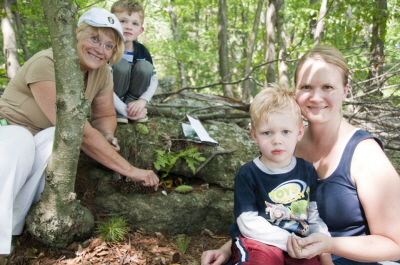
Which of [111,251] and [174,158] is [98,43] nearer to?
[174,158]

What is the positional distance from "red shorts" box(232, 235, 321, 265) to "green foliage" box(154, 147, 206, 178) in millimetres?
1708

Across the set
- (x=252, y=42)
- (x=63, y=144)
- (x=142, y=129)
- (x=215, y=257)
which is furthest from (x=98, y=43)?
(x=252, y=42)

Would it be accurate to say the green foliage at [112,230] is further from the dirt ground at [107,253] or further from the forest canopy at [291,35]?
the forest canopy at [291,35]

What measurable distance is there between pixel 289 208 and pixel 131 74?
9.56 feet

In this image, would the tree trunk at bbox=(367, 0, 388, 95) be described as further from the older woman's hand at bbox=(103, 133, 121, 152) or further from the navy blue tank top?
the older woman's hand at bbox=(103, 133, 121, 152)

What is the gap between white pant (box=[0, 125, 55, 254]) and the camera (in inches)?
94.9

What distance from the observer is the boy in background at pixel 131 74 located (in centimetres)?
405

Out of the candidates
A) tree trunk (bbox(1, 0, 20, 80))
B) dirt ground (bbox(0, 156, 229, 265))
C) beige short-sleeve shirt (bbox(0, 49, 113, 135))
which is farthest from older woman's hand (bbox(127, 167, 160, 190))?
tree trunk (bbox(1, 0, 20, 80))

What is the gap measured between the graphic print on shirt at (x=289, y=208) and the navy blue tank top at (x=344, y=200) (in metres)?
0.16

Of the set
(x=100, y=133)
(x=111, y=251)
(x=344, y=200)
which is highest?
(x=100, y=133)

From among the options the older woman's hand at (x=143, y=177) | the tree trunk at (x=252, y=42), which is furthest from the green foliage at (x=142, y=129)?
the tree trunk at (x=252, y=42)

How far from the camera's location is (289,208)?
2.10 meters

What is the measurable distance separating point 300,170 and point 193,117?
274 cm

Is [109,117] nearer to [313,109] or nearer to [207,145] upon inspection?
[207,145]
